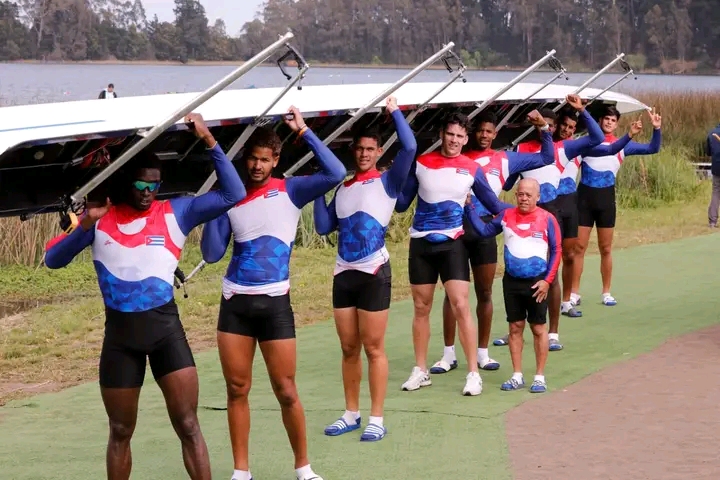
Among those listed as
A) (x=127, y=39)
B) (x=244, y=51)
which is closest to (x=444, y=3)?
(x=244, y=51)

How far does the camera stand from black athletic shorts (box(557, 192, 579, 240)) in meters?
11.0

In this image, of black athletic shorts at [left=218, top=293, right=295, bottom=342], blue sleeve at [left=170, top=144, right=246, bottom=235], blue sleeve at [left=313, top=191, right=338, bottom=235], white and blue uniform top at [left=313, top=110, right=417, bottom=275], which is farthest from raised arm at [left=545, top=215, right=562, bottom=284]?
blue sleeve at [left=170, top=144, right=246, bottom=235]

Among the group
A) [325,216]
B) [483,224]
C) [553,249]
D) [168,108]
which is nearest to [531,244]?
[553,249]

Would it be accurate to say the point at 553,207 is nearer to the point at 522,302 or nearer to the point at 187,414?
the point at 522,302

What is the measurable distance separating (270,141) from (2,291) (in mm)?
8759

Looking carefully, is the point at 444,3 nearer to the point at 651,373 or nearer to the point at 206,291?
the point at 206,291

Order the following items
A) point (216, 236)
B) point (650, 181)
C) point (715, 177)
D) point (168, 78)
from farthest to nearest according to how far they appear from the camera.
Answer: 1. point (168, 78)
2. point (650, 181)
3. point (715, 177)
4. point (216, 236)

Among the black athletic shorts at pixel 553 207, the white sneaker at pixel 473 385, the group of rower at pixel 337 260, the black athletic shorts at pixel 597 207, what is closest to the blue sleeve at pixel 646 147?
the black athletic shorts at pixel 597 207

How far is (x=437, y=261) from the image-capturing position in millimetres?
8758

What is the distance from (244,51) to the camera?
5272 cm

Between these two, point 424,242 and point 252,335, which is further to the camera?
point 424,242

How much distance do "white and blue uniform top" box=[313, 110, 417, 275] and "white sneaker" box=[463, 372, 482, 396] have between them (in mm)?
1306

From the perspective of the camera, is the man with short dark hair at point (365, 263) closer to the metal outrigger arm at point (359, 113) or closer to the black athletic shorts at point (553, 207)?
the metal outrigger arm at point (359, 113)

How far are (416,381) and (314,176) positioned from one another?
2.51 meters
